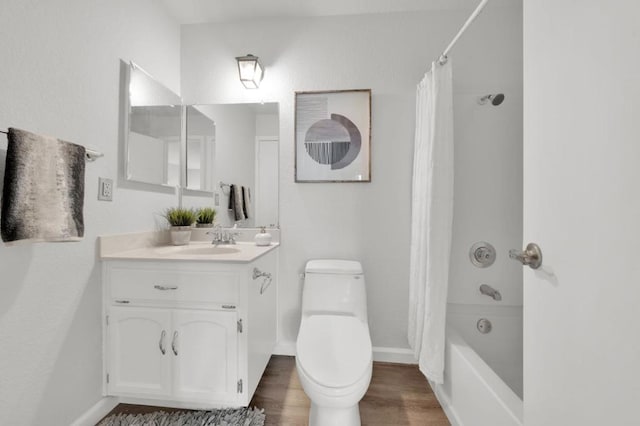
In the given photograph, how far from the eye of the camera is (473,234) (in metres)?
1.75

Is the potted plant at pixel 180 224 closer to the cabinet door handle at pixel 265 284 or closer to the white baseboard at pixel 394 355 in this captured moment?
the cabinet door handle at pixel 265 284

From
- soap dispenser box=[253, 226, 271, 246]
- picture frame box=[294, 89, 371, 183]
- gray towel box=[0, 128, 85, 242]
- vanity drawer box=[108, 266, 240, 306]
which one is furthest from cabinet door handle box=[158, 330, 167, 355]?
picture frame box=[294, 89, 371, 183]

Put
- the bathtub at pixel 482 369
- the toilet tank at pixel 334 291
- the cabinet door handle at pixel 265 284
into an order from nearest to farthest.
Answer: the bathtub at pixel 482 369
the cabinet door handle at pixel 265 284
the toilet tank at pixel 334 291

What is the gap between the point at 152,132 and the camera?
1.71 metres

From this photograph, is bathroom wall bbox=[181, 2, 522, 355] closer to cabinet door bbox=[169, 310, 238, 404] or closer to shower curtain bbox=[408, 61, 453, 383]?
shower curtain bbox=[408, 61, 453, 383]

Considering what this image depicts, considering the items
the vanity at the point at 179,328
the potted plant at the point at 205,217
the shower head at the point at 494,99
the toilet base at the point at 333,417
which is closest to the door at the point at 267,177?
the potted plant at the point at 205,217

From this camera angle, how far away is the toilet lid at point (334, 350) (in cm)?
109
